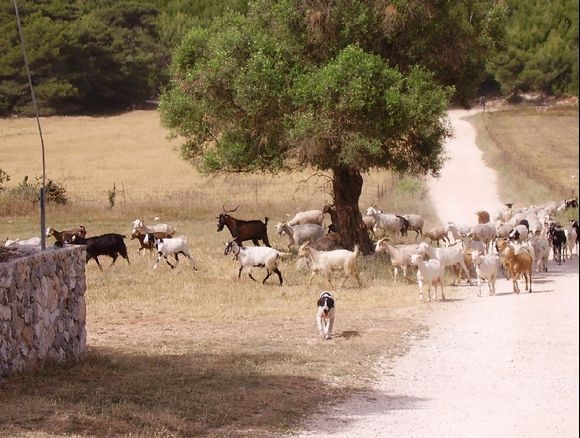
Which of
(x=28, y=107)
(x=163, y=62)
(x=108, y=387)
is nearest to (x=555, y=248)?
(x=163, y=62)

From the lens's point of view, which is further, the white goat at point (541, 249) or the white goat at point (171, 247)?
the white goat at point (541, 249)

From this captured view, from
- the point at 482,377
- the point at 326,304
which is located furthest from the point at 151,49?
the point at 482,377

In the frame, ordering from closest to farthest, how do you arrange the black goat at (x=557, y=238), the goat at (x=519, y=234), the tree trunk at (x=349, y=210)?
the goat at (x=519, y=234) → the black goat at (x=557, y=238) → the tree trunk at (x=349, y=210)

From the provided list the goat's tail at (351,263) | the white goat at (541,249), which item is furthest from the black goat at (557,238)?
the goat's tail at (351,263)

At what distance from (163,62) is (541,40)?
23706mm

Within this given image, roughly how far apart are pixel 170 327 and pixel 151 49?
14797 millimetres

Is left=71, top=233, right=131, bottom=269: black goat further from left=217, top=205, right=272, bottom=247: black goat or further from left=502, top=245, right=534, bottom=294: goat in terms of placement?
left=502, top=245, right=534, bottom=294: goat

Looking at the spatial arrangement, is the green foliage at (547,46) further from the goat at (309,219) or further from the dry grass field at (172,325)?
the goat at (309,219)

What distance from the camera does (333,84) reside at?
2491cm

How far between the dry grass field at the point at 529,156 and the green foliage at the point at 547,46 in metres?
28.0

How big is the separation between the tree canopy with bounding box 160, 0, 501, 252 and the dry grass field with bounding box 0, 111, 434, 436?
7.82ft

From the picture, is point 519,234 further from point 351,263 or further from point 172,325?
point 172,325

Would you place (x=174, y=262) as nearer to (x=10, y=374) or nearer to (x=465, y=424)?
(x=10, y=374)

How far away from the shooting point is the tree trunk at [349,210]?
27948mm
